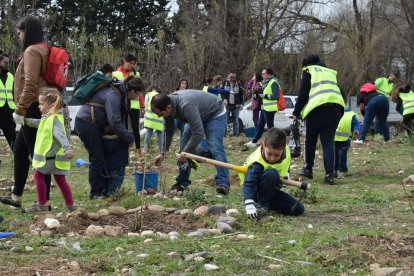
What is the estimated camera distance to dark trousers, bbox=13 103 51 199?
23.2 ft

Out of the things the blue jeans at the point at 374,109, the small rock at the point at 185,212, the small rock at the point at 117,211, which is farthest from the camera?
the blue jeans at the point at 374,109

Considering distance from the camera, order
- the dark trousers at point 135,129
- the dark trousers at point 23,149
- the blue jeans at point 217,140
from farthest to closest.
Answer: the dark trousers at point 135,129 → the blue jeans at point 217,140 → the dark trousers at point 23,149

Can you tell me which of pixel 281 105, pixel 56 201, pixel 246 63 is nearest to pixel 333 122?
pixel 56 201

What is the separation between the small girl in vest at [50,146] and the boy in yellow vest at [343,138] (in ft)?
16.2

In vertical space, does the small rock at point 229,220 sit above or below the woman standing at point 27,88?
below

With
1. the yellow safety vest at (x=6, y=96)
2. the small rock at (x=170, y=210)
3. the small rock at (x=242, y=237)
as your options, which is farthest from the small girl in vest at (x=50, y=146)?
the yellow safety vest at (x=6, y=96)

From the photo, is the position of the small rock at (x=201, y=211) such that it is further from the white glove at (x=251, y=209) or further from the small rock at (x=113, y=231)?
the small rock at (x=113, y=231)

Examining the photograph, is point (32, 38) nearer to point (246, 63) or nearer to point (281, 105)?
point (281, 105)

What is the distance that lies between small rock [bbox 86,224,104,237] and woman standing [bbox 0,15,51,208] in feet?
5.93

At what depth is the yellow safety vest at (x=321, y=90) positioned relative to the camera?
953 centimetres

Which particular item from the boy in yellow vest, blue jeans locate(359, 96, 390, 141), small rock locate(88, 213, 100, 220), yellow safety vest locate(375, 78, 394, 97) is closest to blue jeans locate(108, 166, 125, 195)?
small rock locate(88, 213, 100, 220)

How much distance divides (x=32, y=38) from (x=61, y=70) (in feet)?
1.43

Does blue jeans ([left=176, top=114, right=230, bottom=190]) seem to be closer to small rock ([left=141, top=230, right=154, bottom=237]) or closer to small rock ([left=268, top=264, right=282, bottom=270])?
small rock ([left=141, top=230, right=154, bottom=237])

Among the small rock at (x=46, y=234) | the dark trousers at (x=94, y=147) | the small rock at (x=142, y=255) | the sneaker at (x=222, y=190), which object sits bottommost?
the sneaker at (x=222, y=190)
